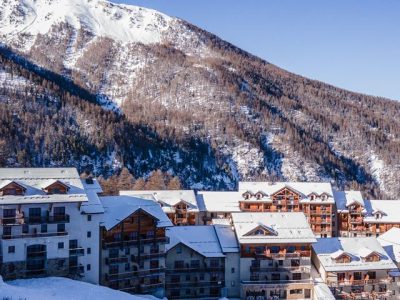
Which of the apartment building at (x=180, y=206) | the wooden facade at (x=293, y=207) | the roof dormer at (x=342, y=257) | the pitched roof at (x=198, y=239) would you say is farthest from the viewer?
the wooden facade at (x=293, y=207)

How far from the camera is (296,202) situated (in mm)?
94188

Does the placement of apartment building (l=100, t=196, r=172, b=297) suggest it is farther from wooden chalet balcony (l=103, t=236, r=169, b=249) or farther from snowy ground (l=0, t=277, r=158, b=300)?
snowy ground (l=0, t=277, r=158, b=300)

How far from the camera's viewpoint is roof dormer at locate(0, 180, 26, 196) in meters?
48.8

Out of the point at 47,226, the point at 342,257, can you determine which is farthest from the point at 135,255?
the point at 342,257

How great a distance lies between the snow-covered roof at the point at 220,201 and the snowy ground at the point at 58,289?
4592 centimetres

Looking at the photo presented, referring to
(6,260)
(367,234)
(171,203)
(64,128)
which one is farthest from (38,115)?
(6,260)

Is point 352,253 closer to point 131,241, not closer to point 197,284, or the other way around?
point 197,284

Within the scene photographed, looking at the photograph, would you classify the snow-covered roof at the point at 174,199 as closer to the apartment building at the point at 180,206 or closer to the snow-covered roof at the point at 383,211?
the apartment building at the point at 180,206

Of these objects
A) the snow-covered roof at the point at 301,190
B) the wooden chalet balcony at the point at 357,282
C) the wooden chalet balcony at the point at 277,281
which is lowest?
the wooden chalet balcony at the point at 357,282

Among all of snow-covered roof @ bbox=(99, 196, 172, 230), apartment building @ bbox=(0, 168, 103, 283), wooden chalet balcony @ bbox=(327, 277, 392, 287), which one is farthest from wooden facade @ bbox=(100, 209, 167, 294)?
wooden chalet balcony @ bbox=(327, 277, 392, 287)

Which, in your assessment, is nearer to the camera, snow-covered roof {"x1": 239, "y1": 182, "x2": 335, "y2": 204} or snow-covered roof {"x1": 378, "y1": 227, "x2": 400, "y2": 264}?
snow-covered roof {"x1": 378, "y1": 227, "x2": 400, "y2": 264}

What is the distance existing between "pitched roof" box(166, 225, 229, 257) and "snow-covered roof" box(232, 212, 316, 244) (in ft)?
10.3

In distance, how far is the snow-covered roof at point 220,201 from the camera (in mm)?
92375

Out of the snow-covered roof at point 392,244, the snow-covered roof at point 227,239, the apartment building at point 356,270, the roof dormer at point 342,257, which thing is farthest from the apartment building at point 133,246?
the snow-covered roof at point 392,244
